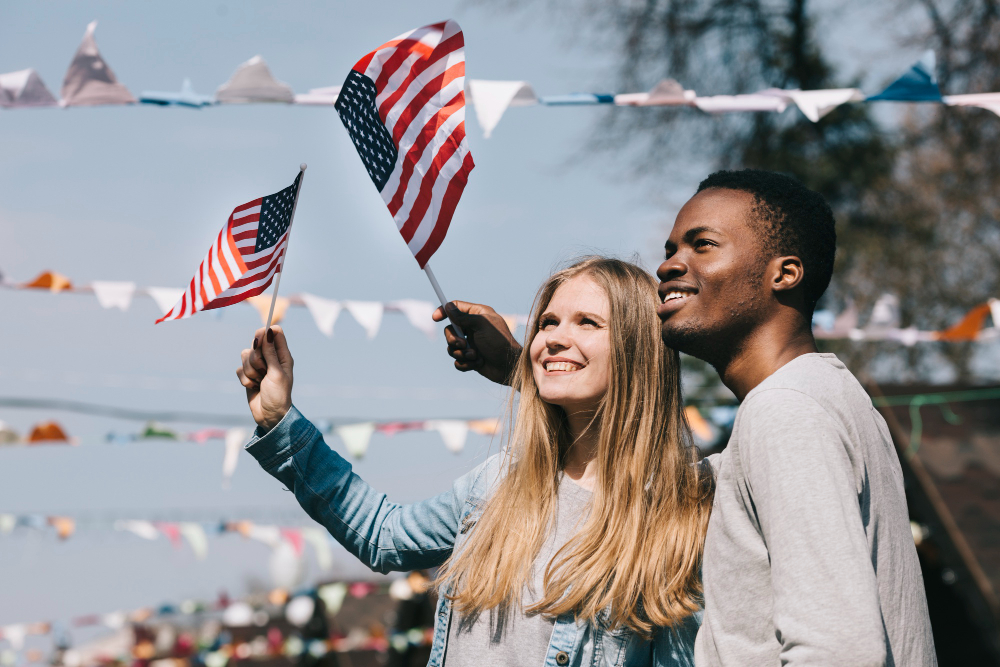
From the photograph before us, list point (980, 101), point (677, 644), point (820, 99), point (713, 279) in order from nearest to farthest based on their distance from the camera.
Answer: point (713, 279)
point (677, 644)
point (980, 101)
point (820, 99)

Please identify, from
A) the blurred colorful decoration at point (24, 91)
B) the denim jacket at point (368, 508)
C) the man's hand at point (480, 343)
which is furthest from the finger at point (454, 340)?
the blurred colorful decoration at point (24, 91)

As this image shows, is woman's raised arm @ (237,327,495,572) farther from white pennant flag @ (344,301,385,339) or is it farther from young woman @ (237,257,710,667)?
white pennant flag @ (344,301,385,339)

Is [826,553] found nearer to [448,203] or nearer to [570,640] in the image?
[570,640]

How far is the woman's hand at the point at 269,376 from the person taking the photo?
7.52ft

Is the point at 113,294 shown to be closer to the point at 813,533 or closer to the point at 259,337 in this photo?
the point at 259,337

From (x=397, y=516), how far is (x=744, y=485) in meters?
1.06

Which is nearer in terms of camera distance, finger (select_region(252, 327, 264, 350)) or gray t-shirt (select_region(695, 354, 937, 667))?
gray t-shirt (select_region(695, 354, 937, 667))

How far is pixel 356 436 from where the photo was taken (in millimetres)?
6480

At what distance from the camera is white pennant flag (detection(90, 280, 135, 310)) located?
5391mm

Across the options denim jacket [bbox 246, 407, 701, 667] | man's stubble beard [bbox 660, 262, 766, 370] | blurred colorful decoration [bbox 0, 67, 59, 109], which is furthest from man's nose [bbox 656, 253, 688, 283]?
blurred colorful decoration [bbox 0, 67, 59, 109]

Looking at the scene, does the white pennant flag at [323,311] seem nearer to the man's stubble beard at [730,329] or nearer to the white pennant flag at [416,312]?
the white pennant flag at [416,312]

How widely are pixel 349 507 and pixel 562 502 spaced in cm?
53

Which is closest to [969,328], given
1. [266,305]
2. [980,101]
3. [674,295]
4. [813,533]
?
[980,101]

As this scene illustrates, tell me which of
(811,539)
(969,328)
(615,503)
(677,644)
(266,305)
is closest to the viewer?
(811,539)
